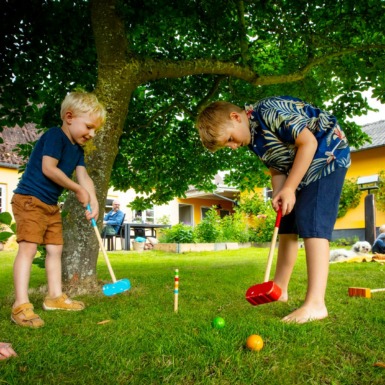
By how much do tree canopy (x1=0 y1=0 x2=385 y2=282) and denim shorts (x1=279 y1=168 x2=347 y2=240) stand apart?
225 cm

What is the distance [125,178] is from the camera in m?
7.48

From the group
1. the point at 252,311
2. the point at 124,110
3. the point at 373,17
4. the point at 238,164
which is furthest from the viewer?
the point at 238,164

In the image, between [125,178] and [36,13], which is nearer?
[36,13]

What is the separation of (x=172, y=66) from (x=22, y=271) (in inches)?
114

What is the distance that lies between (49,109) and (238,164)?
3996 millimetres

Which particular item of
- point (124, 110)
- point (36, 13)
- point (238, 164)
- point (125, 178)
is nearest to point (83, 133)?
point (124, 110)

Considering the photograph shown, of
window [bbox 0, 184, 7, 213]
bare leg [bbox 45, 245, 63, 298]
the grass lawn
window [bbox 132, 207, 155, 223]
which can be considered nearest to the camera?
the grass lawn

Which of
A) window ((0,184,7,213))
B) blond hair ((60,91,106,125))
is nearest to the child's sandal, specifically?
blond hair ((60,91,106,125))

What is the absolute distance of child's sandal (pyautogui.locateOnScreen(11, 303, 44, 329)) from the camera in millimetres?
2744

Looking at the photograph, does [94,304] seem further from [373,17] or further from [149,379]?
[373,17]

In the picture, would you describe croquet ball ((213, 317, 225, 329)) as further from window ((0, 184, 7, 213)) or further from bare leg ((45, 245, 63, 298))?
window ((0, 184, 7, 213))

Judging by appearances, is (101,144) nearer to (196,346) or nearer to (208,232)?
(196,346)

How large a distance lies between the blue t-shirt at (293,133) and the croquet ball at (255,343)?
1.27 meters

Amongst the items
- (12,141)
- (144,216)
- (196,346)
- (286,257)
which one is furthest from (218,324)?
(144,216)
